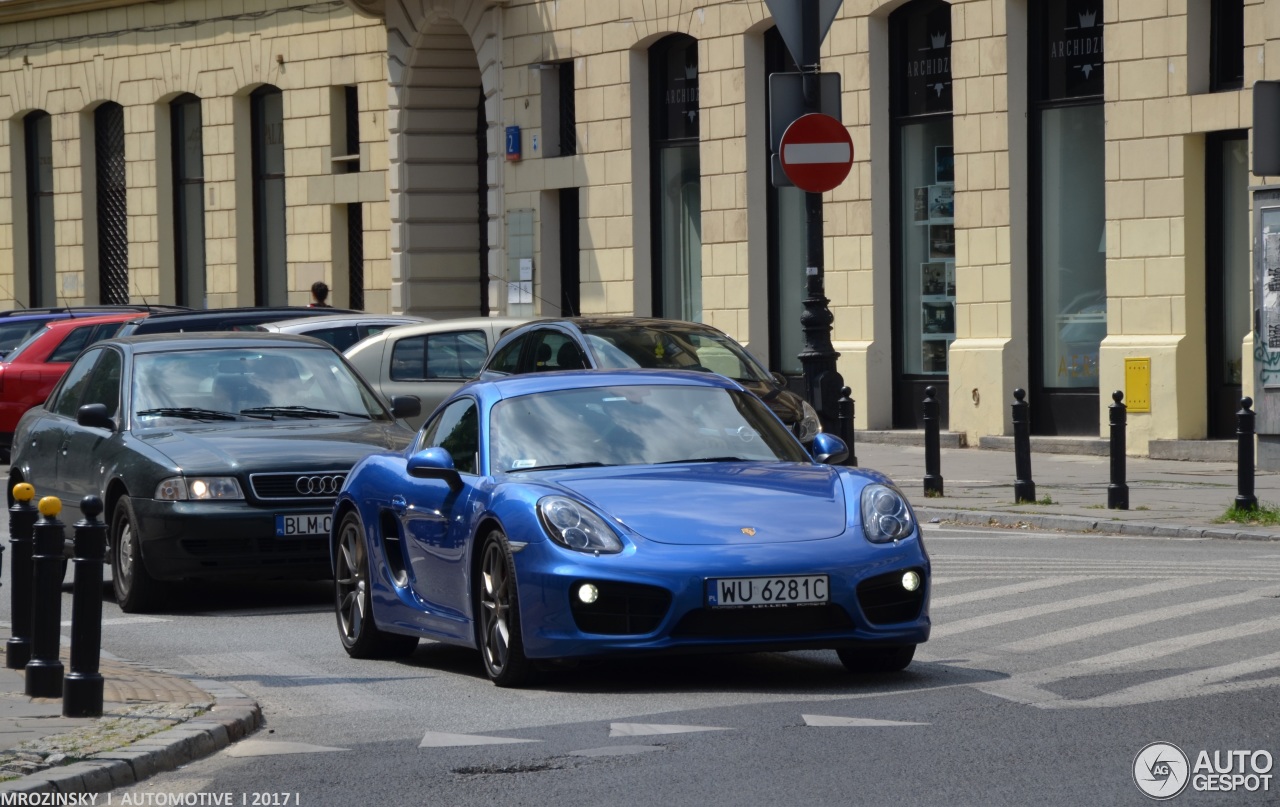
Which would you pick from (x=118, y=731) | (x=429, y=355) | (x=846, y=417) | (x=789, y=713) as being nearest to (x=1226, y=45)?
(x=846, y=417)

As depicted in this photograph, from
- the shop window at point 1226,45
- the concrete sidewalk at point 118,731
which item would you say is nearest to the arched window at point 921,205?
the shop window at point 1226,45

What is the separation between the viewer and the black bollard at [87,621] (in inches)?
326

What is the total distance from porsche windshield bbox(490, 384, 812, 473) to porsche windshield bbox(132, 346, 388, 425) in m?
3.89

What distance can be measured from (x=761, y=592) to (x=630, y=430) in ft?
4.49

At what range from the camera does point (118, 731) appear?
26.1 ft

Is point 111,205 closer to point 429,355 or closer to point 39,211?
point 39,211

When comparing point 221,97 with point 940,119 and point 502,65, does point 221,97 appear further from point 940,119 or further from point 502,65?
point 940,119

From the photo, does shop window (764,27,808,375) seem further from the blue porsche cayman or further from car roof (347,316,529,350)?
the blue porsche cayman

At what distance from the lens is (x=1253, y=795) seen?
6.55 metres

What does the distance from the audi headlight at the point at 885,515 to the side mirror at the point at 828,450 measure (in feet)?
2.61

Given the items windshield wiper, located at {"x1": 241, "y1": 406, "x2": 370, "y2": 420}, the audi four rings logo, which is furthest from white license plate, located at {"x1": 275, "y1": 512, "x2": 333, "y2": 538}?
windshield wiper, located at {"x1": 241, "y1": 406, "x2": 370, "y2": 420}

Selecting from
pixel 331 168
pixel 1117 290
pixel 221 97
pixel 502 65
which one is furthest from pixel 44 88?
pixel 1117 290

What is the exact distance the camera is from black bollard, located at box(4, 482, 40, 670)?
9.06 m

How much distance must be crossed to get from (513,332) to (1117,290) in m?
7.05
